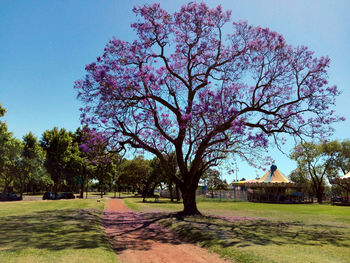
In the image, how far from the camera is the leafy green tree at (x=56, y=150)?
49728 mm

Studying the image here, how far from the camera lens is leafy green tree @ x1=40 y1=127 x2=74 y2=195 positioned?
49728 mm

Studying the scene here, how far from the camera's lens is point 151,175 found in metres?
57.8

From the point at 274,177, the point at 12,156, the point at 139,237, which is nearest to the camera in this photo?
the point at 139,237

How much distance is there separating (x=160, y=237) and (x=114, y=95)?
9.48m

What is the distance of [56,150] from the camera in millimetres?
49750

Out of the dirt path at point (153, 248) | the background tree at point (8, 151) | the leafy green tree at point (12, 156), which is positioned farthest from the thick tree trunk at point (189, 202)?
the leafy green tree at point (12, 156)

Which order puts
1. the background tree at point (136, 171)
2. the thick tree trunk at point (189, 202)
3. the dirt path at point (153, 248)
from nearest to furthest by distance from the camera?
the dirt path at point (153, 248) < the thick tree trunk at point (189, 202) < the background tree at point (136, 171)

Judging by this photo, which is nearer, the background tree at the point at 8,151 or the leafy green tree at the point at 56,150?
the background tree at the point at 8,151

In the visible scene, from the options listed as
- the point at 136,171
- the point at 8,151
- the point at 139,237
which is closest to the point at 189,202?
the point at 139,237

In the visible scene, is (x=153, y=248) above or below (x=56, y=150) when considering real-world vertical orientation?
below

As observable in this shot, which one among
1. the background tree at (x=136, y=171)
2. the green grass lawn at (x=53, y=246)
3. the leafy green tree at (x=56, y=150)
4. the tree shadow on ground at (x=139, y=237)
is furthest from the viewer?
the background tree at (x=136, y=171)

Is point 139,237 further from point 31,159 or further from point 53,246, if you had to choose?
point 31,159

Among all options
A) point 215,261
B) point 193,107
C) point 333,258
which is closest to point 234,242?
point 215,261

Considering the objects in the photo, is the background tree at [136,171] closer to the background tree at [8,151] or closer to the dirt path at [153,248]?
the background tree at [8,151]
